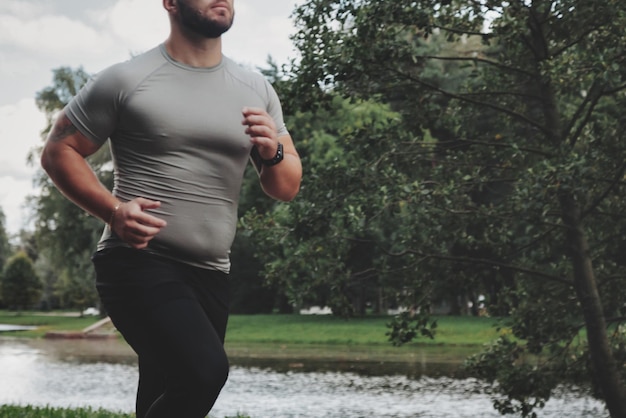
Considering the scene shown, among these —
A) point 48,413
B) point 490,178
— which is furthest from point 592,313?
point 48,413

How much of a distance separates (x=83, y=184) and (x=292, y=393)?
36.9 ft

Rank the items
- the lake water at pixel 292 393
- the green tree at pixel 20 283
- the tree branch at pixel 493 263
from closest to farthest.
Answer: the tree branch at pixel 493 263, the lake water at pixel 292 393, the green tree at pixel 20 283

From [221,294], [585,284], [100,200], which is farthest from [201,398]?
[585,284]

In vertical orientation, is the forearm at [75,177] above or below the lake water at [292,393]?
above

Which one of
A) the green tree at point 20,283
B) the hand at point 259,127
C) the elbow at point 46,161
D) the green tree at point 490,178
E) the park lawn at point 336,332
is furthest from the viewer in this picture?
the green tree at point 20,283

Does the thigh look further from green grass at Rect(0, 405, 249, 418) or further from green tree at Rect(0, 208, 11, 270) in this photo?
green tree at Rect(0, 208, 11, 270)

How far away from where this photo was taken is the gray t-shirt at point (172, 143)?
114 inches

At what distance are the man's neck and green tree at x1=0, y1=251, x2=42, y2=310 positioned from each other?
203 ft

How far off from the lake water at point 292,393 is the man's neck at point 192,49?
7767 millimetres

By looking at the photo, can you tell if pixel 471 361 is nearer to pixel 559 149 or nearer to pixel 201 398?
pixel 559 149

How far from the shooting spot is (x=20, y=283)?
62.1 meters

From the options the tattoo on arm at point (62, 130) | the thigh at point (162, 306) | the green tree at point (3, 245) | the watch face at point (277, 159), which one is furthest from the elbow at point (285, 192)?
the green tree at point (3, 245)

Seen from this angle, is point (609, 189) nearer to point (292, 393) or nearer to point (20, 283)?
point (292, 393)

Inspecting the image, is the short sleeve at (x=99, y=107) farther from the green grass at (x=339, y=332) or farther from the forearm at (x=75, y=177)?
the green grass at (x=339, y=332)
